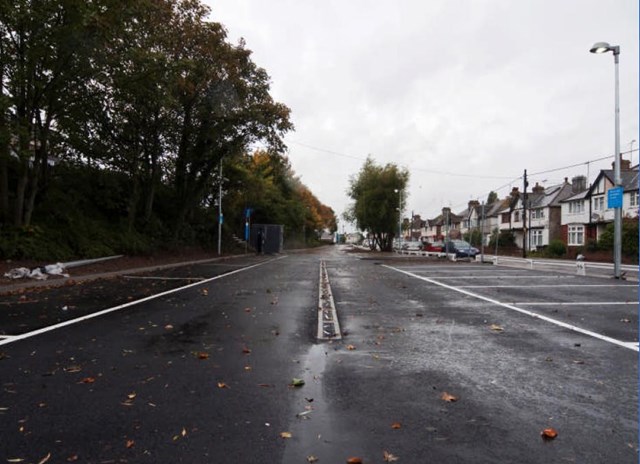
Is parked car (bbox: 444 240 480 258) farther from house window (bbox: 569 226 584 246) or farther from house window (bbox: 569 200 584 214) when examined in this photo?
house window (bbox: 569 200 584 214)

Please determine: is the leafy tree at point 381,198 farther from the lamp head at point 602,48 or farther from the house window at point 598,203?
the lamp head at point 602,48

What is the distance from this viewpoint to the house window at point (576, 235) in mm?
53406

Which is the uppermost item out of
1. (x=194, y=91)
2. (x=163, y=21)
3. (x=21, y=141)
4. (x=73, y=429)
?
(x=163, y=21)

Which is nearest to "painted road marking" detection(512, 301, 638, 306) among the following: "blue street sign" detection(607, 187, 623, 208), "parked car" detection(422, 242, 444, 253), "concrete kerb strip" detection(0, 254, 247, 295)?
"blue street sign" detection(607, 187, 623, 208)

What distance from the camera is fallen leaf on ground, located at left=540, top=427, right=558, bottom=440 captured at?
368 centimetres

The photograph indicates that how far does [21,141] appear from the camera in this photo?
1527cm

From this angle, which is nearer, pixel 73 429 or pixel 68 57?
pixel 73 429

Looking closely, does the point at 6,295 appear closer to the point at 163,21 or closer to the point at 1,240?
the point at 1,240

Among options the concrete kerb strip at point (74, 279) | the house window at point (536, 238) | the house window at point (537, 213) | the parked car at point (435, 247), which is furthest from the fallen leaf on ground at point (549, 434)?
the house window at point (536, 238)

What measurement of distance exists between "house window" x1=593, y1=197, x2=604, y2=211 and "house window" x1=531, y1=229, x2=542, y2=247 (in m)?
14.6

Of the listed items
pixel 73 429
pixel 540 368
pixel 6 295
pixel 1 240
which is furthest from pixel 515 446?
pixel 1 240

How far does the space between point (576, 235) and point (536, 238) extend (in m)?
11.9

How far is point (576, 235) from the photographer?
54.4m

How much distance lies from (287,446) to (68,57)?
16.3 m
